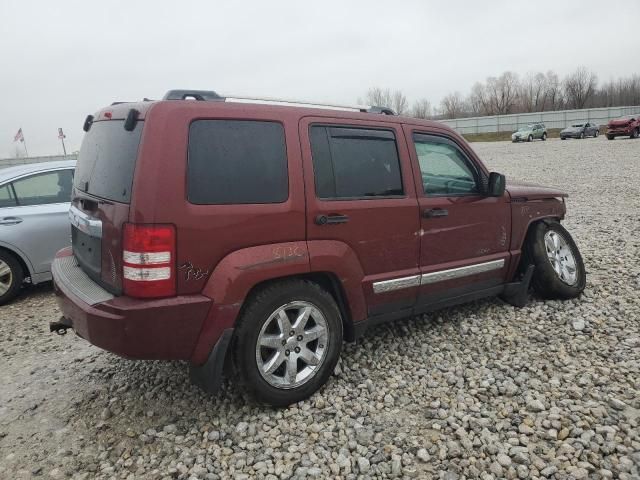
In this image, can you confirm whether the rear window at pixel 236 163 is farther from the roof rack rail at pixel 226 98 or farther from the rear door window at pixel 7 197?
the rear door window at pixel 7 197

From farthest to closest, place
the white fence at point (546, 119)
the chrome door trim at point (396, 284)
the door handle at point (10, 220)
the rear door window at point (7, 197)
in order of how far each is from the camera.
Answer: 1. the white fence at point (546, 119)
2. the rear door window at point (7, 197)
3. the door handle at point (10, 220)
4. the chrome door trim at point (396, 284)

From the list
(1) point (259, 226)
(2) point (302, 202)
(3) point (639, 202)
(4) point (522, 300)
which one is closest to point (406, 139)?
(2) point (302, 202)

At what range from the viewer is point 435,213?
142 inches

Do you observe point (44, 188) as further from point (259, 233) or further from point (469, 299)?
point (469, 299)

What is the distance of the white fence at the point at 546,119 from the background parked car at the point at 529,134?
547 inches

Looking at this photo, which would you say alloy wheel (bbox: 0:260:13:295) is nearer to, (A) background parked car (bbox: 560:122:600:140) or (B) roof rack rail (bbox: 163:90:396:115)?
(B) roof rack rail (bbox: 163:90:396:115)

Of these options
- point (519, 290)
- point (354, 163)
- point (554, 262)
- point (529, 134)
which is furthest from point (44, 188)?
point (529, 134)

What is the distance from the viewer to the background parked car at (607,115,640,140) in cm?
2984

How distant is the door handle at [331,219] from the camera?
304 centimetres

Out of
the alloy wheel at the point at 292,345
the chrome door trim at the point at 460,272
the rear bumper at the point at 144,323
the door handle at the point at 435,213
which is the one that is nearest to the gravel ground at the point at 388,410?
the alloy wheel at the point at 292,345

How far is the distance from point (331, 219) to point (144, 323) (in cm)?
128

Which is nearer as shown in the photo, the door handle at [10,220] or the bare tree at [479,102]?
the door handle at [10,220]

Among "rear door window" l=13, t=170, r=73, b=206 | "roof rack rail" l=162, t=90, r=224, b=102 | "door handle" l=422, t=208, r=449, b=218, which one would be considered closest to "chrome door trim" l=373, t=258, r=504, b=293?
"door handle" l=422, t=208, r=449, b=218

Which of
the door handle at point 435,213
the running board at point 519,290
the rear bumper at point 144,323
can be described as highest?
the door handle at point 435,213
